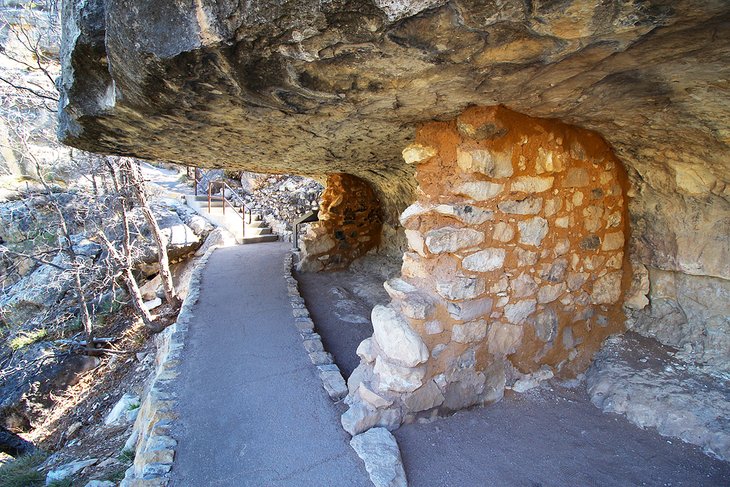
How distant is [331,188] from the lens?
22.1 feet

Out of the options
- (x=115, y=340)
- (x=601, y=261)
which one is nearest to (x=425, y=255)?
(x=601, y=261)

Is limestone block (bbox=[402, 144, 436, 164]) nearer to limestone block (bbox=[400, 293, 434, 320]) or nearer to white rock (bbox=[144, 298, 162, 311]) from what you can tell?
limestone block (bbox=[400, 293, 434, 320])

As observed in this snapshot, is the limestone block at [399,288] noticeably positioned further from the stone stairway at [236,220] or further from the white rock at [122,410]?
the stone stairway at [236,220]

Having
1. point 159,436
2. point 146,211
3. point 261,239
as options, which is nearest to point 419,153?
point 159,436

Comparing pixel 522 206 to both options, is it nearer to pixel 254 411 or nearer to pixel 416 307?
pixel 416 307

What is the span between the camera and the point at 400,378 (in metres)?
2.21

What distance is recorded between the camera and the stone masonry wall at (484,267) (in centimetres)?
224

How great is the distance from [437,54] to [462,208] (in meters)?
1.04

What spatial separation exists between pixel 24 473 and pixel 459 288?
560 centimetres

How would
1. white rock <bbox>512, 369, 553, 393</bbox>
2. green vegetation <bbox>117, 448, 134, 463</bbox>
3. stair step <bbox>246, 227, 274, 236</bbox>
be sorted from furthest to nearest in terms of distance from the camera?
stair step <bbox>246, 227, 274, 236</bbox>
green vegetation <bbox>117, 448, 134, 463</bbox>
white rock <bbox>512, 369, 553, 393</bbox>

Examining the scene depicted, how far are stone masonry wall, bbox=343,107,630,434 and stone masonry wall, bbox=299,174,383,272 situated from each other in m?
4.18

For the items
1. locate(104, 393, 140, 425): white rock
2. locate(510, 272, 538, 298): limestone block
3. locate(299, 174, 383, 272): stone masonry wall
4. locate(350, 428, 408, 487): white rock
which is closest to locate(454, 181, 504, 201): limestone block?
locate(510, 272, 538, 298): limestone block

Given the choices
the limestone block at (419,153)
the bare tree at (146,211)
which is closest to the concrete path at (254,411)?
the limestone block at (419,153)

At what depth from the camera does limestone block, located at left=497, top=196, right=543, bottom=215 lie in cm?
232
